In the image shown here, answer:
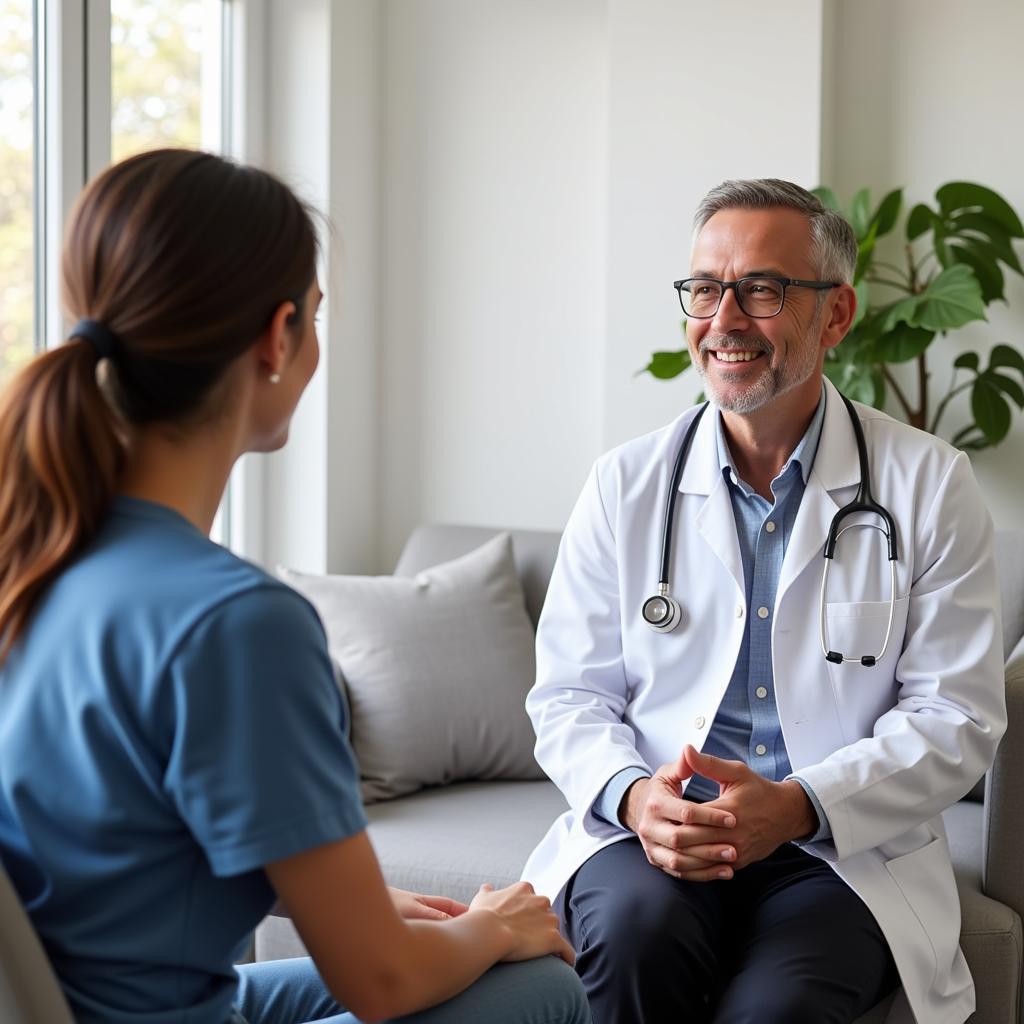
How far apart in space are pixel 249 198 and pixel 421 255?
2.31m

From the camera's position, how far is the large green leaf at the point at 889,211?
271cm

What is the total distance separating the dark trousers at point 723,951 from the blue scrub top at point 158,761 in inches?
28.1

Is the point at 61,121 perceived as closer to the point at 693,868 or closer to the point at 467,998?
the point at 693,868

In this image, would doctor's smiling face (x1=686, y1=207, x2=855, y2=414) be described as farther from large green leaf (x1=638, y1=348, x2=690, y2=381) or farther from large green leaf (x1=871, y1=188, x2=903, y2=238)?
large green leaf (x1=871, y1=188, x2=903, y2=238)

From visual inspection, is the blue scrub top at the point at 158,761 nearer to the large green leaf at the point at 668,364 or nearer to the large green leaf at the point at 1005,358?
the large green leaf at the point at 668,364

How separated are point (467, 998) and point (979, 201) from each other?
6.98 feet

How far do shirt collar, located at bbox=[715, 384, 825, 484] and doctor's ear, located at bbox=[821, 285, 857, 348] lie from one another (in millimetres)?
79

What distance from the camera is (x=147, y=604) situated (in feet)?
3.03

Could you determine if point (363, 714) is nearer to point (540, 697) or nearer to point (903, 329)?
point (540, 697)

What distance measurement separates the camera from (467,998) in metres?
1.11

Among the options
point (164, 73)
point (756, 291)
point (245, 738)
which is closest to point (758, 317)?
point (756, 291)

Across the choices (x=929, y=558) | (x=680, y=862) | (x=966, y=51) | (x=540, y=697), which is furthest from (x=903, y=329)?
(x=680, y=862)

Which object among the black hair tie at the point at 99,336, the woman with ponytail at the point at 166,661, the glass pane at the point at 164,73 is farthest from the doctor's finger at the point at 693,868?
the glass pane at the point at 164,73

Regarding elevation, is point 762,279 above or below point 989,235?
below
